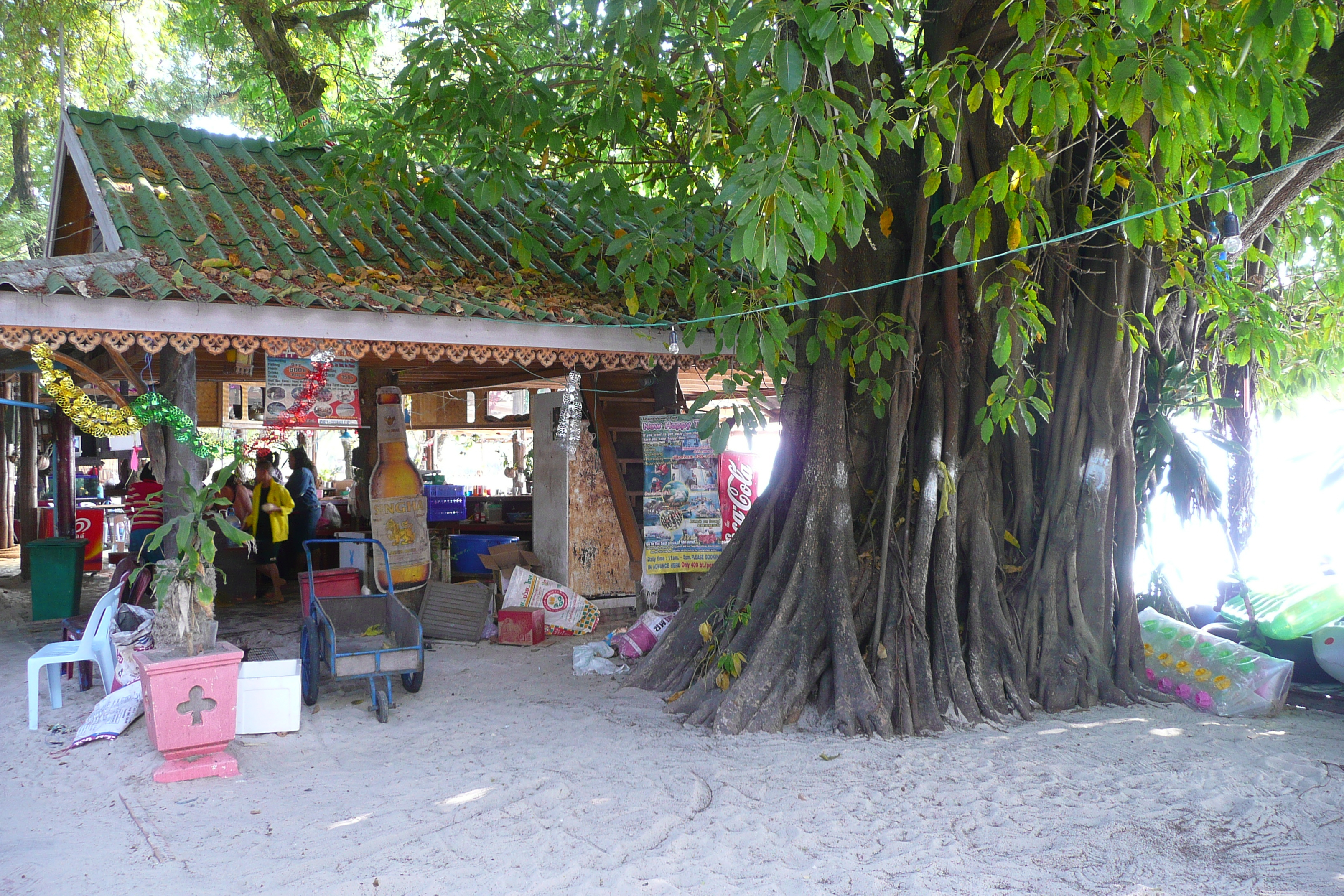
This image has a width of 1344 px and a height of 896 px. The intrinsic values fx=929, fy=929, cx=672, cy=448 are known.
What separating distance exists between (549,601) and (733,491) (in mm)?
2003

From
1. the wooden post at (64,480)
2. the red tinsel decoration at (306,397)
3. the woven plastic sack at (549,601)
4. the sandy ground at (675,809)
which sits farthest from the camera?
the wooden post at (64,480)

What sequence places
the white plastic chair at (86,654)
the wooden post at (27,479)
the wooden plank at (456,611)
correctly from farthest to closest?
the wooden post at (27,479) < the wooden plank at (456,611) < the white plastic chair at (86,654)

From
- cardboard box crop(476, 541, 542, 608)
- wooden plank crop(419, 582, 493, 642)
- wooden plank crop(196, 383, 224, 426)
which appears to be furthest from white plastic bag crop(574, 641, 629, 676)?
wooden plank crop(196, 383, 224, 426)

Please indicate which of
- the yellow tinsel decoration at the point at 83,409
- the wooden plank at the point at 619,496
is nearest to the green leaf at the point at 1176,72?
the wooden plank at the point at 619,496

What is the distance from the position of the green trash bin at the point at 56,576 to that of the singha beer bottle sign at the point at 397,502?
280 centimetres

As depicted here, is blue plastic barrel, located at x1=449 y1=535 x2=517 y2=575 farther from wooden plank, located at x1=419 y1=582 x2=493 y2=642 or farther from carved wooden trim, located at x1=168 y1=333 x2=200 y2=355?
carved wooden trim, located at x1=168 y1=333 x2=200 y2=355

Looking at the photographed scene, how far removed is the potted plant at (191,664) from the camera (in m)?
4.90

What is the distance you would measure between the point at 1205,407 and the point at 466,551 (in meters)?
7.44

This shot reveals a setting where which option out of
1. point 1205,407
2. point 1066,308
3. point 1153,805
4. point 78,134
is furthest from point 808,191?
point 78,134

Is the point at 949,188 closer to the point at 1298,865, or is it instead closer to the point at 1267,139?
the point at 1267,139

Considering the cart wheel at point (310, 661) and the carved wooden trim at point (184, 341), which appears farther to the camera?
the cart wheel at point (310, 661)

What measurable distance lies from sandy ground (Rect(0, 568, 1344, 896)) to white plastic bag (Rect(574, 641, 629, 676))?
3.43ft

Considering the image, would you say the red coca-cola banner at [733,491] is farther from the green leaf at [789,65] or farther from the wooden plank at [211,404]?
the wooden plank at [211,404]

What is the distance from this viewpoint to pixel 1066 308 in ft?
21.0
